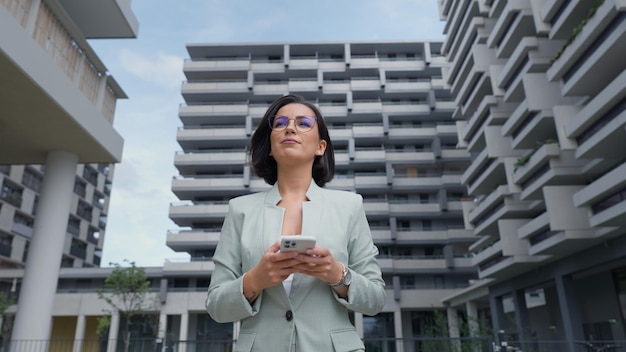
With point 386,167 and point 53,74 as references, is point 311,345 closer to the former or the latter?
point 53,74

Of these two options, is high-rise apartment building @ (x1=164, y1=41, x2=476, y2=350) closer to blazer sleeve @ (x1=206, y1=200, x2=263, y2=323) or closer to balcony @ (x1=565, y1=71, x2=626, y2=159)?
balcony @ (x1=565, y1=71, x2=626, y2=159)

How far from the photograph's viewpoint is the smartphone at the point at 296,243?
161 cm

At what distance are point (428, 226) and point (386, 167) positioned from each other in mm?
6334

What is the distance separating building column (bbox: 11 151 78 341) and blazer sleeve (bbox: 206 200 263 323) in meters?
13.2

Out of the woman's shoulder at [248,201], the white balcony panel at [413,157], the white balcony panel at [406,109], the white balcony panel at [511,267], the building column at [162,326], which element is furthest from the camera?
the white balcony panel at [406,109]

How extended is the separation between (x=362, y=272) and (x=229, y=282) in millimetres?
631

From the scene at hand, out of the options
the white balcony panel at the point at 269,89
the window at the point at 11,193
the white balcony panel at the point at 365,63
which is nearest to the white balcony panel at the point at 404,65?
the white balcony panel at the point at 365,63

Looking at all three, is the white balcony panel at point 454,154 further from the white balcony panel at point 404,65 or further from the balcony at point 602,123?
the balcony at point 602,123

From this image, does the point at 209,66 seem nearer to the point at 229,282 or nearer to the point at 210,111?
the point at 210,111

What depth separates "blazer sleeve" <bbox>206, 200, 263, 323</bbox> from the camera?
1.88m

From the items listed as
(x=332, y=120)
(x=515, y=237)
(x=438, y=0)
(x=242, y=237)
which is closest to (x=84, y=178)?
(x=332, y=120)

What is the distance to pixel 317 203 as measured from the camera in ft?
7.29

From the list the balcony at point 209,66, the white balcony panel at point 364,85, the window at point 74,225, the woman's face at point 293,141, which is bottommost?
the woman's face at point 293,141

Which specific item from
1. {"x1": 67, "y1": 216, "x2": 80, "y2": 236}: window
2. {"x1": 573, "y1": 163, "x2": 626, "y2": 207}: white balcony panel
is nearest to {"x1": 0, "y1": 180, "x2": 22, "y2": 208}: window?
{"x1": 67, "y1": 216, "x2": 80, "y2": 236}: window
